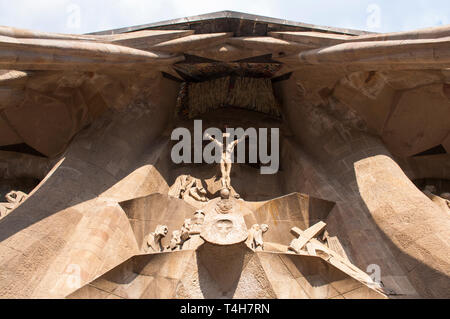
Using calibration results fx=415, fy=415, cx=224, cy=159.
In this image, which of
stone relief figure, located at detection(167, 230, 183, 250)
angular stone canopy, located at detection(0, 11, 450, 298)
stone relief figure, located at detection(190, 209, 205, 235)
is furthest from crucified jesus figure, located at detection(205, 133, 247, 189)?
stone relief figure, located at detection(167, 230, 183, 250)

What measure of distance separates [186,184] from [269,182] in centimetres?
188

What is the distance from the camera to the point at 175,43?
828 centimetres

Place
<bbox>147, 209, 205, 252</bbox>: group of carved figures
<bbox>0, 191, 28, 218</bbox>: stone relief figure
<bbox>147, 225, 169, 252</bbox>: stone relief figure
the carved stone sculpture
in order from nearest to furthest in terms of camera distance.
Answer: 1. the carved stone sculpture
2. <bbox>147, 209, 205, 252</bbox>: group of carved figures
3. <bbox>147, 225, 169, 252</bbox>: stone relief figure
4. <bbox>0, 191, 28, 218</bbox>: stone relief figure

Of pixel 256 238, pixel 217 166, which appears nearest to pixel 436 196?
pixel 256 238

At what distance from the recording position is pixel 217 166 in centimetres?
898

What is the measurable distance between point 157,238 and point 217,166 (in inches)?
99.1

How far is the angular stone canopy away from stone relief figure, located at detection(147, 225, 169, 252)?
4cm

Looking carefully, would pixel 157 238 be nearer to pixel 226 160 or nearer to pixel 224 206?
pixel 224 206

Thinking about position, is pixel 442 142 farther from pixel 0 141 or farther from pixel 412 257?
pixel 0 141

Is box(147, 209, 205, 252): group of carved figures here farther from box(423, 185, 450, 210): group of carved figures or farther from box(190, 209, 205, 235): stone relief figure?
box(423, 185, 450, 210): group of carved figures

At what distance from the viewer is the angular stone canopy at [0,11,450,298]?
5.79m

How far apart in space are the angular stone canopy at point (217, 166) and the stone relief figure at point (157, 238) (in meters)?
0.04

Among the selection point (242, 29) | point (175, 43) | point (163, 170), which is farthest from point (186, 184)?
point (242, 29)
